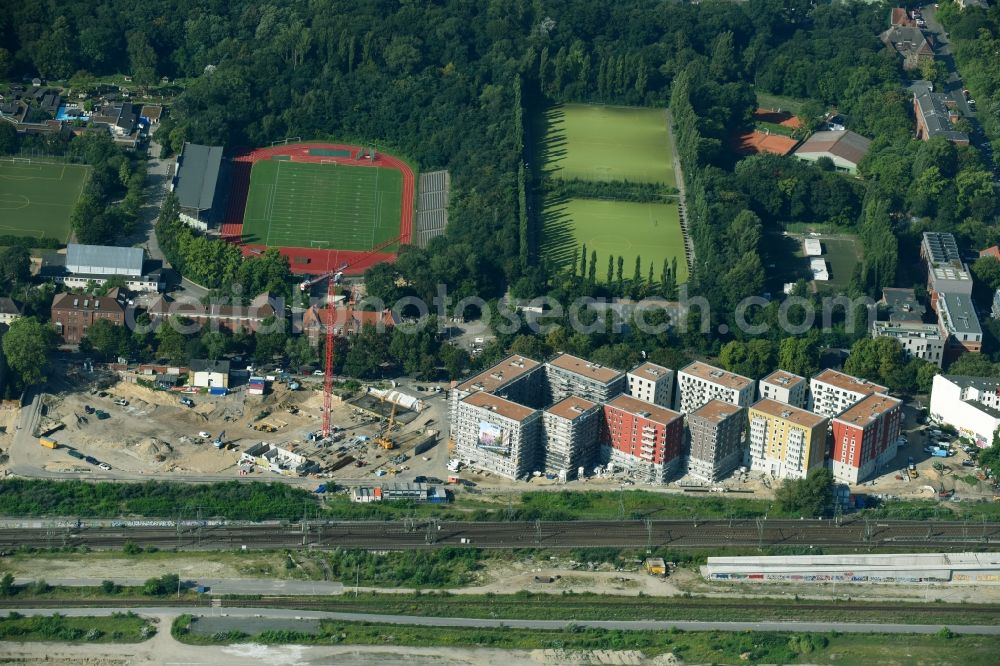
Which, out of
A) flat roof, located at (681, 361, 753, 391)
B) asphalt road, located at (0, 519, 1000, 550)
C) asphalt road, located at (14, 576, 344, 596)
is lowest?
asphalt road, located at (14, 576, 344, 596)

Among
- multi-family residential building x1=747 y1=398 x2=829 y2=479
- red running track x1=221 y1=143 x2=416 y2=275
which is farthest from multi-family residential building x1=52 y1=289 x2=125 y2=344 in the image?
multi-family residential building x1=747 y1=398 x2=829 y2=479

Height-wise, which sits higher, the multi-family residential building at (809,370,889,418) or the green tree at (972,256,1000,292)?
the green tree at (972,256,1000,292)

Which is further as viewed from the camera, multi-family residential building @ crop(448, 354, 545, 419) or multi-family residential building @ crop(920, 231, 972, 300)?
multi-family residential building @ crop(920, 231, 972, 300)

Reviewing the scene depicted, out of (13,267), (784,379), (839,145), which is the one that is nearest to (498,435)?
(784,379)

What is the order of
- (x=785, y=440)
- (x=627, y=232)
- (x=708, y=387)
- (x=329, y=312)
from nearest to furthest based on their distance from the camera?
(x=785, y=440)
(x=708, y=387)
(x=329, y=312)
(x=627, y=232)

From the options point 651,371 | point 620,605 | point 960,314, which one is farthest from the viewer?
point 960,314

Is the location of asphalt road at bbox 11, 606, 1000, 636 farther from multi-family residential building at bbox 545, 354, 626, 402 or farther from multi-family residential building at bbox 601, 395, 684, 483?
multi-family residential building at bbox 545, 354, 626, 402

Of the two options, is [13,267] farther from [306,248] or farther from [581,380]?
[581,380]
